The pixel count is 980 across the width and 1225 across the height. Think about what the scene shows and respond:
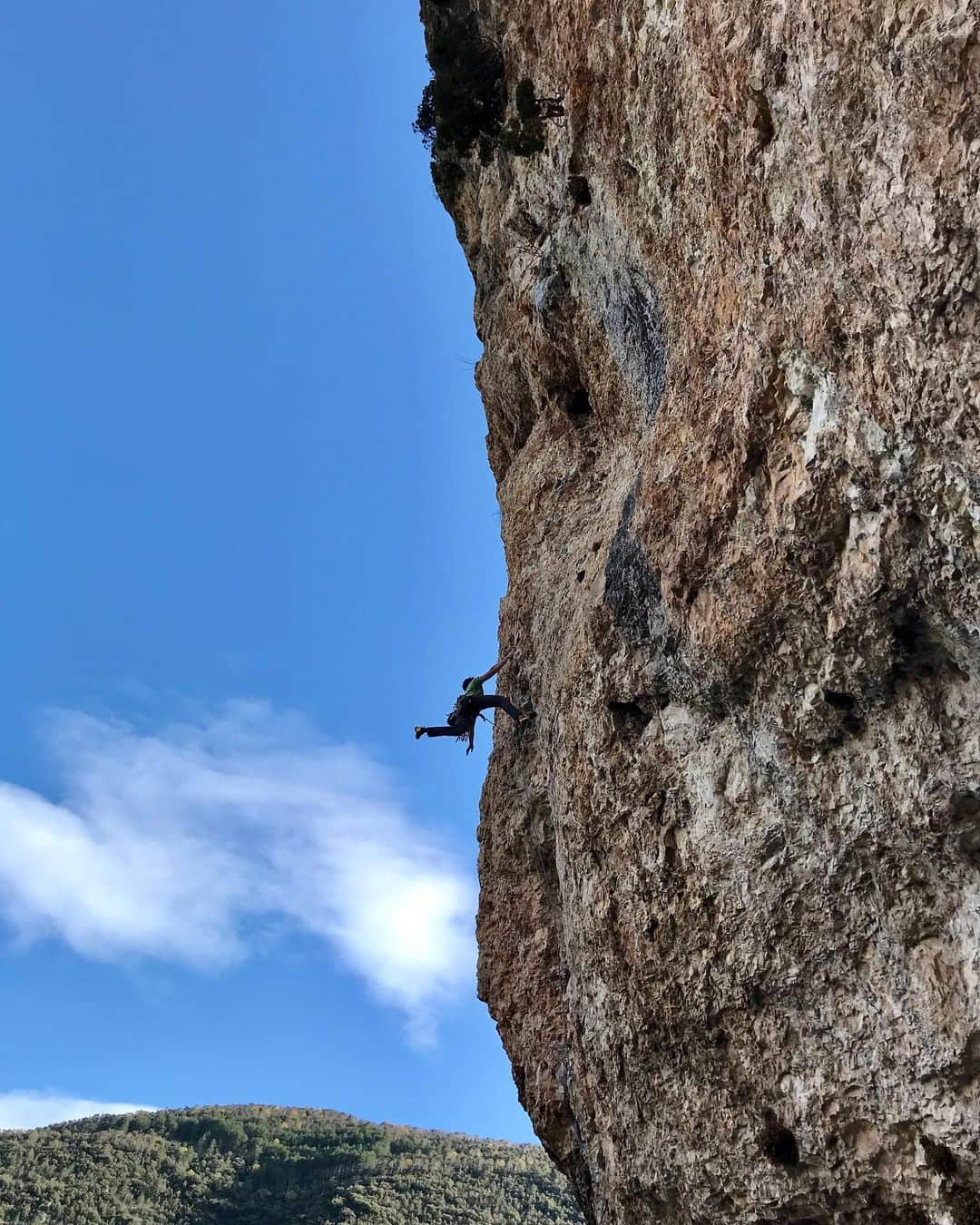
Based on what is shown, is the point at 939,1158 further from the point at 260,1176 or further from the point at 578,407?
the point at 260,1176

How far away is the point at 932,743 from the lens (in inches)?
253

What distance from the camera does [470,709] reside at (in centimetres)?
1282

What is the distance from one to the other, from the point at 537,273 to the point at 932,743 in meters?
8.82

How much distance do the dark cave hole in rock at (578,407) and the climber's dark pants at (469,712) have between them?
4.12 meters

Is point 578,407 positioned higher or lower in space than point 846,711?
higher

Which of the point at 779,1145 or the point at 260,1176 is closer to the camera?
the point at 779,1145

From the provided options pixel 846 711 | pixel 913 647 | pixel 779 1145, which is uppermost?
pixel 913 647

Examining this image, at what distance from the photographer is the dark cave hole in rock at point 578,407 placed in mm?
13079

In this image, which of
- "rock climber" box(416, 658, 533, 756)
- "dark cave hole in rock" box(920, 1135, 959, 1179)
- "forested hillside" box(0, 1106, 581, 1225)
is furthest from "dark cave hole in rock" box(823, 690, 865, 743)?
"forested hillside" box(0, 1106, 581, 1225)

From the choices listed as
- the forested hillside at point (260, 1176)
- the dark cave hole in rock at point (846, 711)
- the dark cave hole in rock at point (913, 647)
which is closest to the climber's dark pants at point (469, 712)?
the dark cave hole in rock at point (846, 711)

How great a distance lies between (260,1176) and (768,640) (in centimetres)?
7084

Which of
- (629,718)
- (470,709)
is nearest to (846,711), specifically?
(629,718)

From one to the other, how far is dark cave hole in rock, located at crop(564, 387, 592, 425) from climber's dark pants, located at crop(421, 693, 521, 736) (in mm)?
4116

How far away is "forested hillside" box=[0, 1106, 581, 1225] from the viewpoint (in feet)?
181
